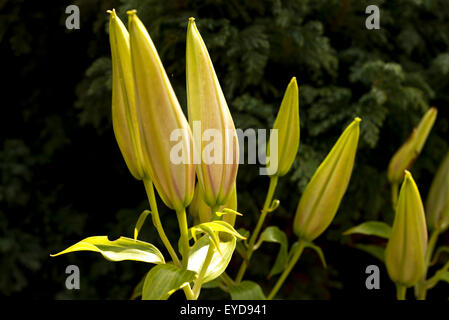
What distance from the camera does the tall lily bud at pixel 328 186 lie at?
1.67 ft

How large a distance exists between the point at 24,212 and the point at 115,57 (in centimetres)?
57

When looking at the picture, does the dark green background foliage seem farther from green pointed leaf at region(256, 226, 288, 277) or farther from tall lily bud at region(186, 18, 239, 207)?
tall lily bud at region(186, 18, 239, 207)

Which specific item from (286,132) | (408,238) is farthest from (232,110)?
(408,238)

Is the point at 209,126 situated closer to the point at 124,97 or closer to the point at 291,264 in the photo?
the point at 124,97

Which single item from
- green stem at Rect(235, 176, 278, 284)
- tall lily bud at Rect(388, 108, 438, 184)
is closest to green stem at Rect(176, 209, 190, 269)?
green stem at Rect(235, 176, 278, 284)

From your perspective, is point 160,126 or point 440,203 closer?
point 160,126

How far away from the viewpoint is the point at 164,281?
411 millimetres

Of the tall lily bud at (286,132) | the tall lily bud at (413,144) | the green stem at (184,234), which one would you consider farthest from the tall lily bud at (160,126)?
the tall lily bud at (413,144)

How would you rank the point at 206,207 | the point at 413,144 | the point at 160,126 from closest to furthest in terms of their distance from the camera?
the point at 160,126, the point at 206,207, the point at 413,144

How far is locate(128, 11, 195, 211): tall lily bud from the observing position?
1.20ft

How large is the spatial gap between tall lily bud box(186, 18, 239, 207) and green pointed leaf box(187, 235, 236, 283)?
61mm

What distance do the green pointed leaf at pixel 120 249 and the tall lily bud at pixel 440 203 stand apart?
18.3 inches

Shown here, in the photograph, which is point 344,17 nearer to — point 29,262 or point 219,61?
point 219,61

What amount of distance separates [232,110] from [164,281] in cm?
40
